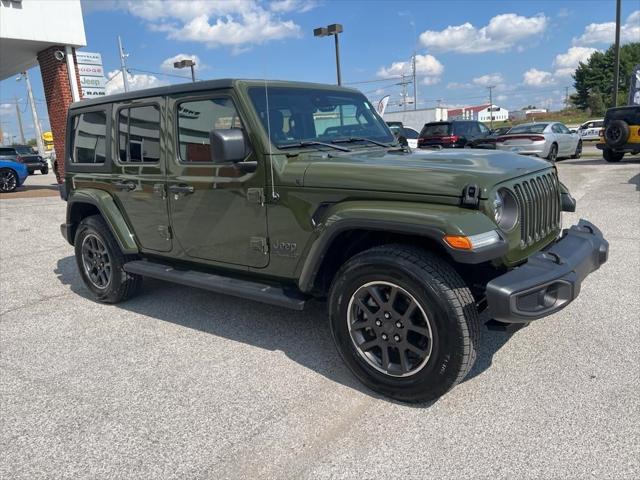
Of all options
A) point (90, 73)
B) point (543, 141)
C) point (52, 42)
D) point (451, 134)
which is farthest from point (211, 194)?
point (543, 141)

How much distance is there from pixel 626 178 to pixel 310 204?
37.1 ft

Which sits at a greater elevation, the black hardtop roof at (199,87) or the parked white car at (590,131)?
the black hardtop roof at (199,87)

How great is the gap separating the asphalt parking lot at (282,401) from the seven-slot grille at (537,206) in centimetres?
87

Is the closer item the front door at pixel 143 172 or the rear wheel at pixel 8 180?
the front door at pixel 143 172

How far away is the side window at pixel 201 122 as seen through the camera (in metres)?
3.66

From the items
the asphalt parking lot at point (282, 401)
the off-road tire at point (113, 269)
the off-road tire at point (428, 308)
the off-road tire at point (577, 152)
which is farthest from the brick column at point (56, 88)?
the off-road tire at point (577, 152)

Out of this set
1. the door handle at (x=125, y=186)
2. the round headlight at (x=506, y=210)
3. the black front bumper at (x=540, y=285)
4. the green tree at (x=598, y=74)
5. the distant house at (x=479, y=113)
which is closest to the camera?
the black front bumper at (x=540, y=285)

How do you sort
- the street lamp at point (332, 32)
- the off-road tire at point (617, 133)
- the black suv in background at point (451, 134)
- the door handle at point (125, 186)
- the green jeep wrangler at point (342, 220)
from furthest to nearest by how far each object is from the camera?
the street lamp at point (332, 32) → the black suv in background at point (451, 134) → the off-road tire at point (617, 133) → the door handle at point (125, 186) → the green jeep wrangler at point (342, 220)

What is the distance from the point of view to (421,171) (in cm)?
293

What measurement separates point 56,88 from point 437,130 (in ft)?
37.4

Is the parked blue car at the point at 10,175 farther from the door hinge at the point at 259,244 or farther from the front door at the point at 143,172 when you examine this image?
the door hinge at the point at 259,244

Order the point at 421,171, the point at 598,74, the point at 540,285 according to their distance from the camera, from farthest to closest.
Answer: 1. the point at 598,74
2. the point at 421,171
3. the point at 540,285

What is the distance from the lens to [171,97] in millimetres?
4055

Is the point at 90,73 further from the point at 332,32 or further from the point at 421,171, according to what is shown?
the point at 421,171
